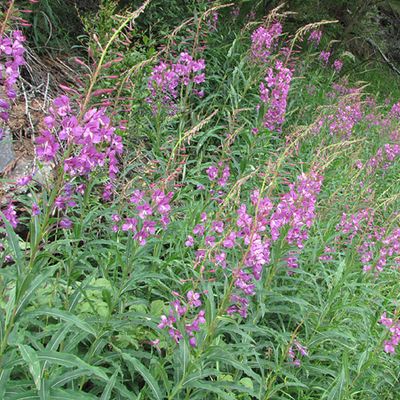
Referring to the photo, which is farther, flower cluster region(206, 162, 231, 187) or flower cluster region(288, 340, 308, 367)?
flower cluster region(206, 162, 231, 187)

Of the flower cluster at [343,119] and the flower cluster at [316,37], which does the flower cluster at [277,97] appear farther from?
the flower cluster at [316,37]

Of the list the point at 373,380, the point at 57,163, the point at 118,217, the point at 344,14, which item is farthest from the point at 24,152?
the point at 344,14

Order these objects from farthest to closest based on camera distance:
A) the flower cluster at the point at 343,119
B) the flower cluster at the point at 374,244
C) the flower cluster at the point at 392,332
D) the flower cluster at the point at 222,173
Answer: the flower cluster at the point at 343,119
the flower cluster at the point at 374,244
the flower cluster at the point at 222,173
the flower cluster at the point at 392,332

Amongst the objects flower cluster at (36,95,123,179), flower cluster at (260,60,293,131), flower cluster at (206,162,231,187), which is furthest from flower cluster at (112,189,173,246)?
flower cluster at (260,60,293,131)

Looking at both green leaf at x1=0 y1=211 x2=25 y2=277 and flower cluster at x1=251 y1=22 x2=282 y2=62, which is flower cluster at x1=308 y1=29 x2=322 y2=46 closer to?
flower cluster at x1=251 y1=22 x2=282 y2=62

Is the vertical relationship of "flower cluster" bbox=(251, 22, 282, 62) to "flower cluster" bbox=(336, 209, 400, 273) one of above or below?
above

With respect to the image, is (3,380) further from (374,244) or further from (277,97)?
(277,97)

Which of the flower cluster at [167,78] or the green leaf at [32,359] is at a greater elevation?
the green leaf at [32,359]

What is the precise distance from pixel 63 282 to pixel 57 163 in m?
1.10

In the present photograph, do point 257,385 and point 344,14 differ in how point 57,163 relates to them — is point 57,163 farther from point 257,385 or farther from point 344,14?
point 344,14

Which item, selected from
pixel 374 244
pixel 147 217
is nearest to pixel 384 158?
pixel 374 244

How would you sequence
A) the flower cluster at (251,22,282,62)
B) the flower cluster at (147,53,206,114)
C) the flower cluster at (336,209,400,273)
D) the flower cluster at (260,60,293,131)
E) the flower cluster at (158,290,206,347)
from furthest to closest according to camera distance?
the flower cluster at (251,22,282,62) < the flower cluster at (260,60,293,131) < the flower cluster at (147,53,206,114) < the flower cluster at (336,209,400,273) < the flower cluster at (158,290,206,347)

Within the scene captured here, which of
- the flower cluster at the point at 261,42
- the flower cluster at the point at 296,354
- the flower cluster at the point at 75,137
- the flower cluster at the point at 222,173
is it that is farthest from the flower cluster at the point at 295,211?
the flower cluster at the point at 261,42

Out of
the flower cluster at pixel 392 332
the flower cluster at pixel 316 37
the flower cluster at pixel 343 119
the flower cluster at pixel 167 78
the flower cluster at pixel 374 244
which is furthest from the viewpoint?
the flower cluster at pixel 316 37
